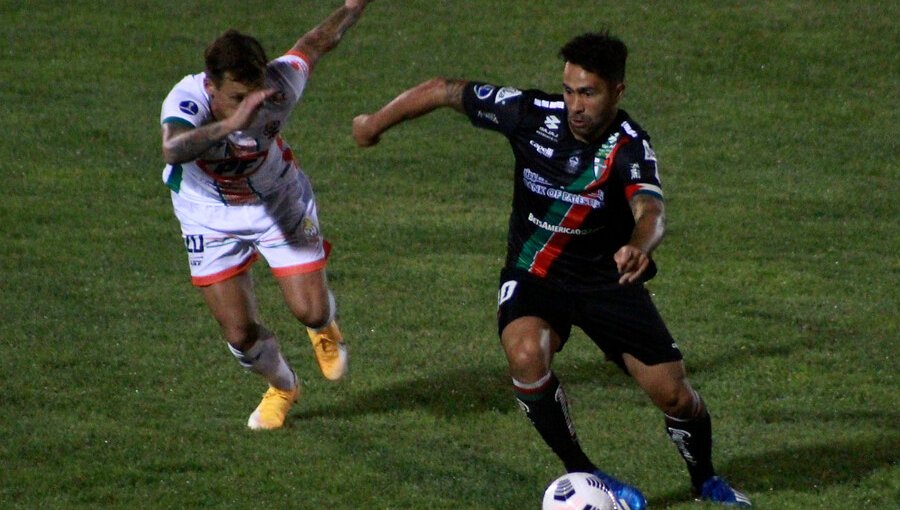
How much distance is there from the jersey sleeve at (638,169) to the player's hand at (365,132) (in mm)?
1262

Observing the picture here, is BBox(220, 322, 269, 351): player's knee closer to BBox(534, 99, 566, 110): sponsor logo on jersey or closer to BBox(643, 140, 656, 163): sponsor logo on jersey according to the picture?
BBox(534, 99, 566, 110): sponsor logo on jersey

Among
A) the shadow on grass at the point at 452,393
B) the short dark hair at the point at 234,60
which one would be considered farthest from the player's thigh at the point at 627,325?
the short dark hair at the point at 234,60

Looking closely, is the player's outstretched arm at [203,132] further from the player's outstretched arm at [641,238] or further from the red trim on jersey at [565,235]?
the player's outstretched arm at [641,238]

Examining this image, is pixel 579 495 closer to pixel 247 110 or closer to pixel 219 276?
pixel 247 110

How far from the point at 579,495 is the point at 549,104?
2007 millimetres

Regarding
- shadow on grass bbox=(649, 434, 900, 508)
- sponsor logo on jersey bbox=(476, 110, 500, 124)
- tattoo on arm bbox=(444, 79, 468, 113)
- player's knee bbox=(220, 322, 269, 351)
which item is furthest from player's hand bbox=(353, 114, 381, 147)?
shadow on grass bbox=(649, 434, 900, 508)

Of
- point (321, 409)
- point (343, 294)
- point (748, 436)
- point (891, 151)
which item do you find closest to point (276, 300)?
point (343, 294)

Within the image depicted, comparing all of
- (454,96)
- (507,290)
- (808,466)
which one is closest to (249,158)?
(454,96)

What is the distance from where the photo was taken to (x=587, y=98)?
7.03m

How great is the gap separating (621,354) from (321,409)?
2531mm

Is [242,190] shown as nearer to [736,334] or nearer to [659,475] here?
[659,475]

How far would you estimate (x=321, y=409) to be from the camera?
9156 millimetres

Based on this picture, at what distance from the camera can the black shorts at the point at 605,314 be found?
723cm

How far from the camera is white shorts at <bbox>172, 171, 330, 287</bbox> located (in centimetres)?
854
